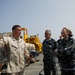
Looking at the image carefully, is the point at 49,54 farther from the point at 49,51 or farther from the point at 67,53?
the point at 67,53

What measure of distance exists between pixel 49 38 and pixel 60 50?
5.78ft

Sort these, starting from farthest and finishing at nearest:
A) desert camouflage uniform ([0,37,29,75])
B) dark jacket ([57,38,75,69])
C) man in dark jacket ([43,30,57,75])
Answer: man in dark jacket ([43,30,57,75]), dark jacket ([57,38,75,69]), desert camouflage uniform ([0,37,29,75])

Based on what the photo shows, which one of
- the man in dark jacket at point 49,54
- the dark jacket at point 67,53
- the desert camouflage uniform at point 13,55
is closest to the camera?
the desert camouflage uniform at point 13,55

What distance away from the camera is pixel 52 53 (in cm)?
698

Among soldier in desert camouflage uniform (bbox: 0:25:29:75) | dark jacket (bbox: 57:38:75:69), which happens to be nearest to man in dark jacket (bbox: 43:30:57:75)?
dark jacket (bbox: 57:38:75:69)

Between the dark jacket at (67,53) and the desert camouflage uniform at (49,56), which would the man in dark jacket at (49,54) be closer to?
the desert camouflage uniform at (49,56)

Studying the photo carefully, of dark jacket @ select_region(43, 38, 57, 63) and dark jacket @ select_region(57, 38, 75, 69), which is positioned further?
dark jacket @ select_region(43, 38, 57, 63)

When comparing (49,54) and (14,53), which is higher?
(14,53)

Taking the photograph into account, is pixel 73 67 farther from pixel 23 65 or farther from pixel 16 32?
pixel 16 32

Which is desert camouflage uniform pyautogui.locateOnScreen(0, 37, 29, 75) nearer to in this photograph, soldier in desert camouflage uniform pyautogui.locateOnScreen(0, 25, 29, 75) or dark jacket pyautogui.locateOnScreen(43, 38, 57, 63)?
soldier in desert camouflage uniform pyautogui.locateOnScreen(0, 25, 29, 75)

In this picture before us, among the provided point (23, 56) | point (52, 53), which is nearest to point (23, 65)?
point (23, 56)

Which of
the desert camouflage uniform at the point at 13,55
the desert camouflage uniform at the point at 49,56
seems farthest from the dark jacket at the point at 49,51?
the desert camouflage uniform at the point at 13,55

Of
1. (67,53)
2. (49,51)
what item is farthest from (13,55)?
(49,51)

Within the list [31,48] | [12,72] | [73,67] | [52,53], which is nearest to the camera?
[12,72]
